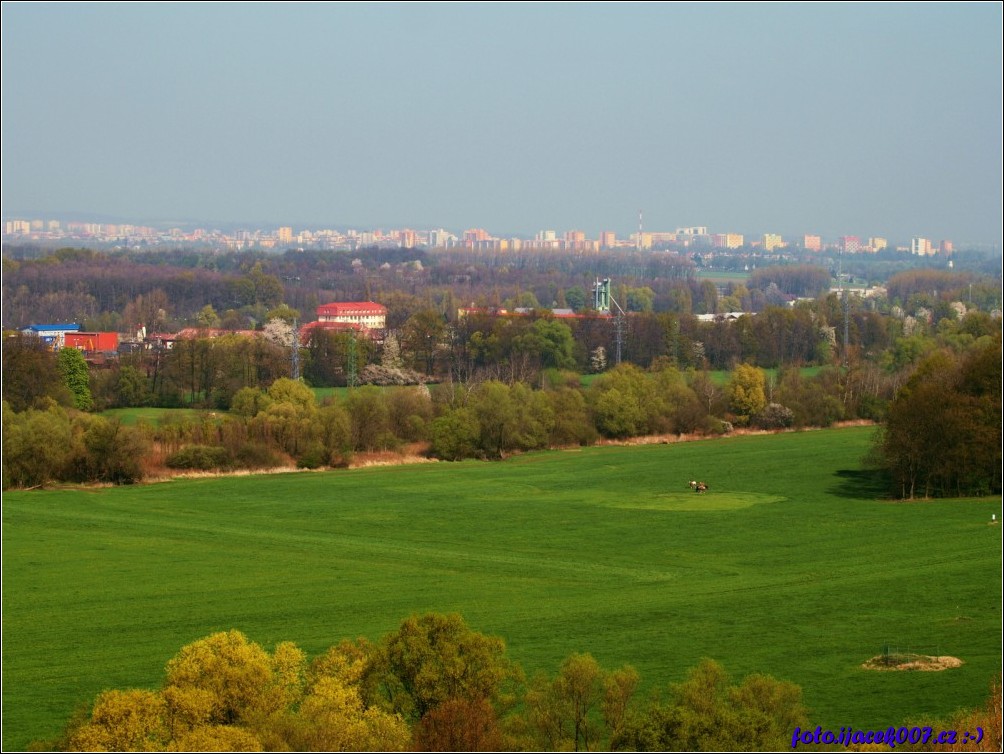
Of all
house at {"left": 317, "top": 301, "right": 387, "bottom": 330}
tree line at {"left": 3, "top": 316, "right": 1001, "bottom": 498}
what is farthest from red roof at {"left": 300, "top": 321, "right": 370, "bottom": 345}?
house at {"left": 317, "top": 301, "right": 387, "bottom": 330}

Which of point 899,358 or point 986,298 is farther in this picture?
point 986,298

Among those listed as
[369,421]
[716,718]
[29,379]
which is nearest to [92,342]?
[29,379]

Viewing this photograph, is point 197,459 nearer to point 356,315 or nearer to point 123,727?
point 123,727

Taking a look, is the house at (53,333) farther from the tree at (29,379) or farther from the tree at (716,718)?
the tree at (716,718)

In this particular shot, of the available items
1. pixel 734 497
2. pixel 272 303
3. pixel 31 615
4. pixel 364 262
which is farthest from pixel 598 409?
pixel 364 262

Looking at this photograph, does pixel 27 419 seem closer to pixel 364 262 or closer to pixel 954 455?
pixel 954 455
